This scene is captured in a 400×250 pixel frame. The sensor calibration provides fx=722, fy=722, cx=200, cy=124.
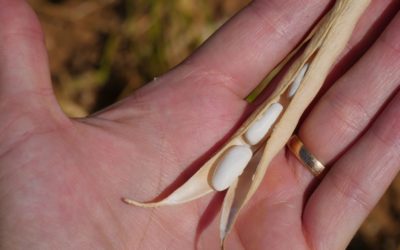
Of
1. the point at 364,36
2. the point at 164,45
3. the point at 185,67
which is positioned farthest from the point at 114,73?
the point at 364,36

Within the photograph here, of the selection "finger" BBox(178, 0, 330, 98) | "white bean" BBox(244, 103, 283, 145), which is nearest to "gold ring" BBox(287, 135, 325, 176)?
"white bean" BBox(244, 103, 283, 145)

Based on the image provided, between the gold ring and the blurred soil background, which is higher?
the gold ring

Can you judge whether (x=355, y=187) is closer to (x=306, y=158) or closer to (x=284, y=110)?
(x=306, y=158)

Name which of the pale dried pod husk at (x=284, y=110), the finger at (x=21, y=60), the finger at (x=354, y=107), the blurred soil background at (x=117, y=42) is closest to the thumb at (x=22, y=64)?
the finger at (x=21, y=60)

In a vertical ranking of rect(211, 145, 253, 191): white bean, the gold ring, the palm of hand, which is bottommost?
the palm of hand

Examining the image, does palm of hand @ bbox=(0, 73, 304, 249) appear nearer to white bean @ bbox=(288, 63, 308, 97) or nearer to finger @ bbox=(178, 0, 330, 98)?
finger @ bbox=(178, 0, 330, 98)

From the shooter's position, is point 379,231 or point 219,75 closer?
point 219,75

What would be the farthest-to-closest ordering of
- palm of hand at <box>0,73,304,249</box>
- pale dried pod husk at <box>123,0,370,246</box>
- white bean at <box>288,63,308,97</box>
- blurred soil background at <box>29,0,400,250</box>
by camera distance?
blurred soil background at <box>29,0,400,250</box>
white bean at <box>288,63,308,97</box>
pale dried pod husk at <box>123,0,370,246</box>
palm of hand at <box>0,73,304,249</box>

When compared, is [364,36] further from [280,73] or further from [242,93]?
[242,93]
